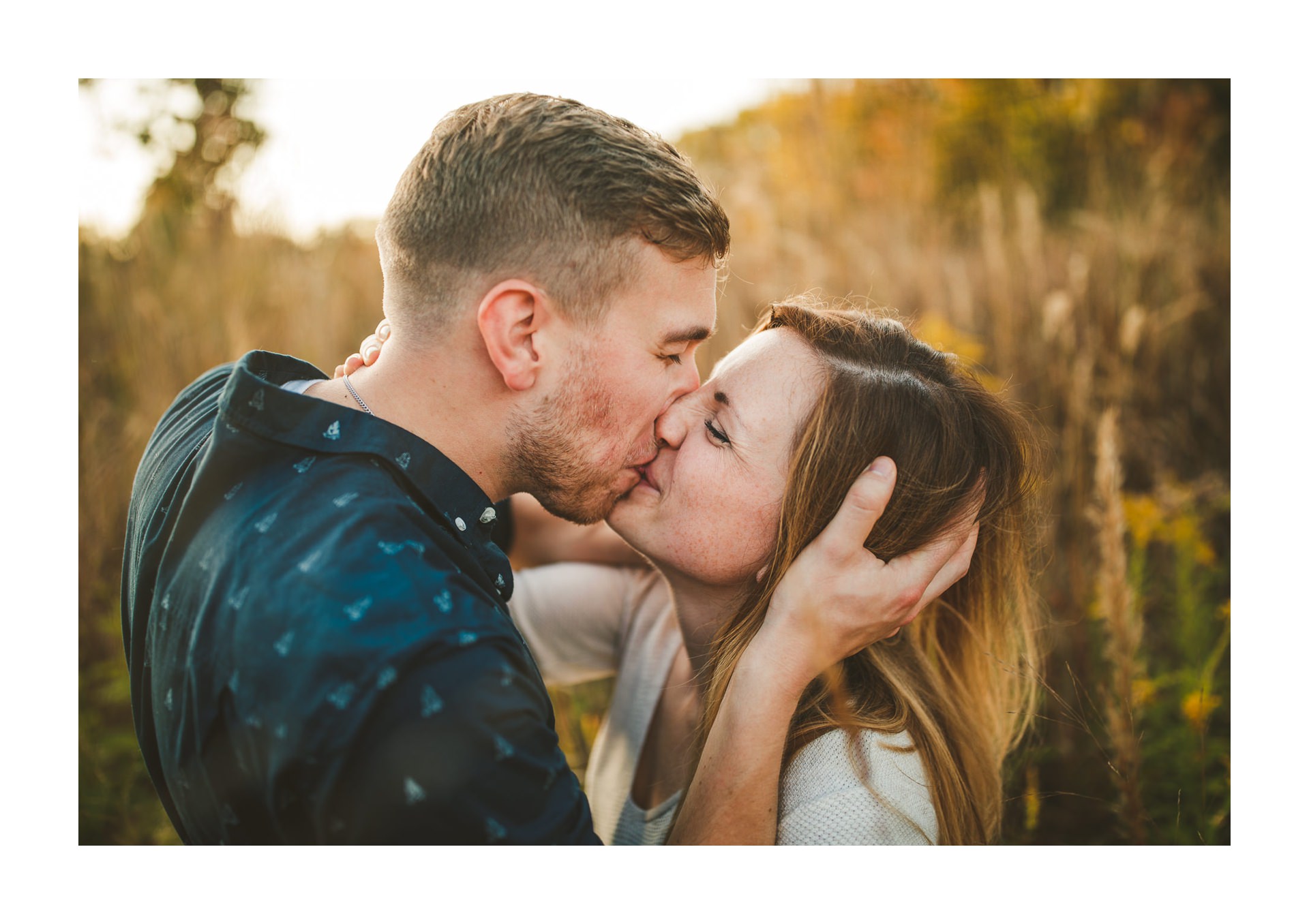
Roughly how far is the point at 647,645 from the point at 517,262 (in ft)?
4.29

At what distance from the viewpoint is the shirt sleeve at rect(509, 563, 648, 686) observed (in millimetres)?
2711

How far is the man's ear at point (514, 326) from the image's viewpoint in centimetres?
172

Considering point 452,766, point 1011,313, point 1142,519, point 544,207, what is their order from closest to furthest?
point 452,766 < point 544,207 < point 1142,519 < point 1011,313

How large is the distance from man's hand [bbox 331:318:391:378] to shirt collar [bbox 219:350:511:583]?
0.33 meters

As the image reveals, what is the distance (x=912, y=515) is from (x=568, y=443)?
0.87 meters

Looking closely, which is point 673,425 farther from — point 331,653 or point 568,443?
point 331,653

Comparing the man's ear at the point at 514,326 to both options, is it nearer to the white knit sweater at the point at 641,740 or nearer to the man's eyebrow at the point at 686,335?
the man's eyebrow at the point at 686,335

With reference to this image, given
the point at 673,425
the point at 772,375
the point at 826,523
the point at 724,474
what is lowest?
the point at 826,523

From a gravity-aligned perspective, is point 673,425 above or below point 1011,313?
below

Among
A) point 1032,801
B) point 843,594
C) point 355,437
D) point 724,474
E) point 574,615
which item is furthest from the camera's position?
point 574,615

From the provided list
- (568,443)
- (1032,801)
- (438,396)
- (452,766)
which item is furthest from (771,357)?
(1032,801)

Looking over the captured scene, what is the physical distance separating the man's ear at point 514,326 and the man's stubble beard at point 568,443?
0.31 feet

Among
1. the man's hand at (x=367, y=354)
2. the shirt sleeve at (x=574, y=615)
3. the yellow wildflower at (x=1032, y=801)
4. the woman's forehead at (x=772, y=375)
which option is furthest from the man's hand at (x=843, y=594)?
the man's hand at (x=367, y=354)

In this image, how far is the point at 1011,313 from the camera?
3.86 m
